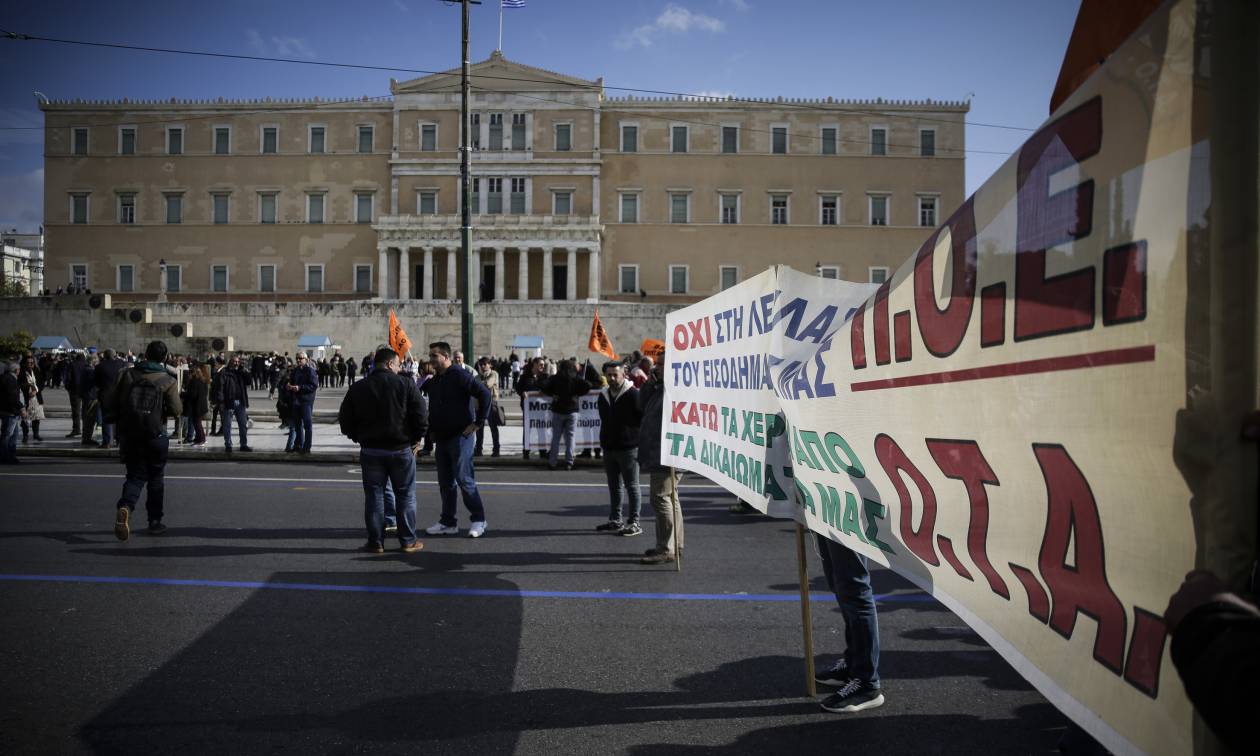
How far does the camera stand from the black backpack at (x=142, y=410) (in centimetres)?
702

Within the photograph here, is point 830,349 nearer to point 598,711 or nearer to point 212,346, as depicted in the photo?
point 598,711

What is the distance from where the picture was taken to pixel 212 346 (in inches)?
1426

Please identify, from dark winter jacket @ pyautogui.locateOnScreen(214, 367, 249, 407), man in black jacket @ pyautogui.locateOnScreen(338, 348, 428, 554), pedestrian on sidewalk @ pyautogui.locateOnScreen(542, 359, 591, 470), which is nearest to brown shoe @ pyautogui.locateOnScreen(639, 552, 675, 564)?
man in black jacket @ pyautogui.locateOnScreen(338, 348, 428, 554)

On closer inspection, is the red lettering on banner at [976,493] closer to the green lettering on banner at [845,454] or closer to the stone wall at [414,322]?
the green lettering on banner at [845,454]

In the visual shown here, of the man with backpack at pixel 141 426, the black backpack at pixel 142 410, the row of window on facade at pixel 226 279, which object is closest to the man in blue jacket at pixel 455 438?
the man with backpack at pixel 141 426

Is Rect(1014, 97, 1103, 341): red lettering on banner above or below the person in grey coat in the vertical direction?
above

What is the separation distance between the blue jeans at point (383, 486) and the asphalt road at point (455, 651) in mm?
230

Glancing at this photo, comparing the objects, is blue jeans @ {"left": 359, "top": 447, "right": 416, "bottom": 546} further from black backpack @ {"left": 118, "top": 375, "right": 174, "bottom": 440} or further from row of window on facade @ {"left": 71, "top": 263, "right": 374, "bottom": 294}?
row of window on facade @ {"left": 71, "top": 263, "right": 374, "bottom": 294}

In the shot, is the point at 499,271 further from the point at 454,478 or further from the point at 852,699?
the point at 852,699

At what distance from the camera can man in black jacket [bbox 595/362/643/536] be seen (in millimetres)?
7270

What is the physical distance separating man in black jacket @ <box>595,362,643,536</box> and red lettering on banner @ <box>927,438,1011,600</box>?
195 inches

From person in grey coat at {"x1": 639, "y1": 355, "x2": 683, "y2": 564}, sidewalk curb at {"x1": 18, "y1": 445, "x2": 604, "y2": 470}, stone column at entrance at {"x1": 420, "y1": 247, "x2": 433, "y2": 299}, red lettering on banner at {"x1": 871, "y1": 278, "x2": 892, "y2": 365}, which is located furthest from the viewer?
stone column at entrance at {"x1": 420, "y1": 247, "x2": 433, "y2": 299}

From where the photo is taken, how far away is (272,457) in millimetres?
13352

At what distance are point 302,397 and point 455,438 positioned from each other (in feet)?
23.6
